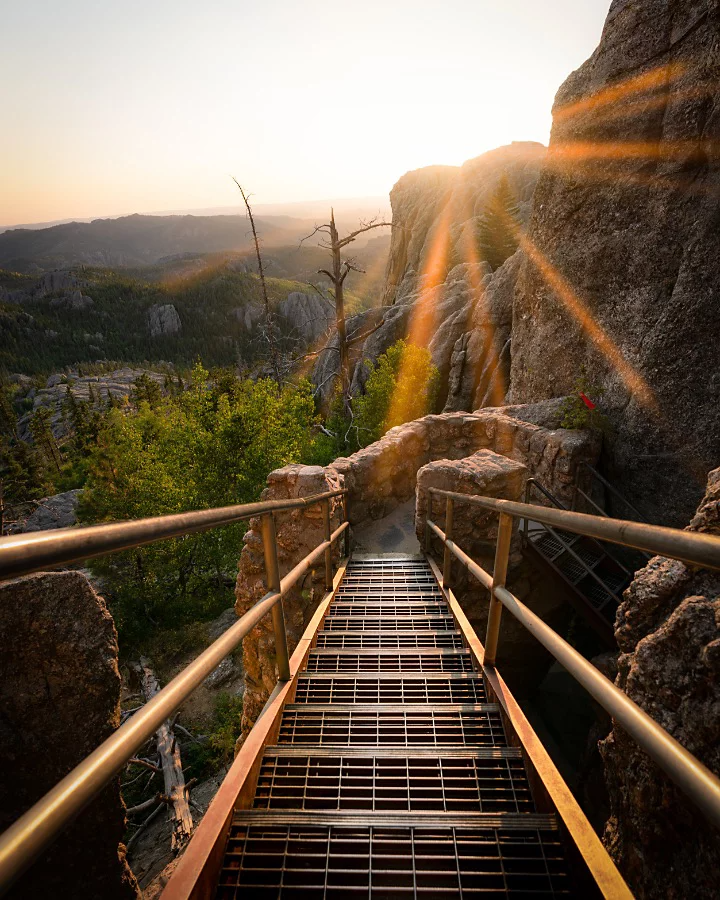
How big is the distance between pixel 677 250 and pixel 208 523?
13.1 metres

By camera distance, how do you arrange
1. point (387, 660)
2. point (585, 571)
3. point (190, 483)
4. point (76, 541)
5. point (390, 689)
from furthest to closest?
point (190, 483) → point (585, 571) → point (387, 660) → point (390, 689) → point (76, 541)

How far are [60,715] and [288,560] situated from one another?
13.9 ft

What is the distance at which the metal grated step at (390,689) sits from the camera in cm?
275

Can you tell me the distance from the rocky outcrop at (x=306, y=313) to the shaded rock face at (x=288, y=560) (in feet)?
344

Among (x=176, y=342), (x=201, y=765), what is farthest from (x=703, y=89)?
(x=176, y=342)

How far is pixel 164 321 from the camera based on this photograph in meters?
110

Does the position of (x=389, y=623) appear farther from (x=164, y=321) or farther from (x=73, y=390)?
(x=164, y=321)

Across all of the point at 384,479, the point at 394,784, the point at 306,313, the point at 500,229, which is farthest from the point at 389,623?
the point at 306,313

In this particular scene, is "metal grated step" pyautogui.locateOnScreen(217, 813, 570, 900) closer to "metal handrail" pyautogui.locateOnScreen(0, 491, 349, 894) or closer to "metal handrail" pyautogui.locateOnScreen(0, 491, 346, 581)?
"metal handrail" pyautogui.locateOnScreen(0, 491, 349, 894)

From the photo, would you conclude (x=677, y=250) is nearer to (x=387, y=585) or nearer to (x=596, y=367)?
(x=596, y=367)

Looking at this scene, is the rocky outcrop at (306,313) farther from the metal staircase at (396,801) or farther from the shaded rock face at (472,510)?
the metal staircase at (396,801)

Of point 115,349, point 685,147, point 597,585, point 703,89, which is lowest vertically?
point 115,349

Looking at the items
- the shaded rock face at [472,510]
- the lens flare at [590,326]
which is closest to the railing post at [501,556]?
the shaded rock face at [472,510]

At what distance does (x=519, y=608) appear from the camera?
184 centimetres
